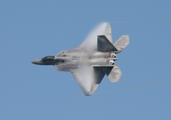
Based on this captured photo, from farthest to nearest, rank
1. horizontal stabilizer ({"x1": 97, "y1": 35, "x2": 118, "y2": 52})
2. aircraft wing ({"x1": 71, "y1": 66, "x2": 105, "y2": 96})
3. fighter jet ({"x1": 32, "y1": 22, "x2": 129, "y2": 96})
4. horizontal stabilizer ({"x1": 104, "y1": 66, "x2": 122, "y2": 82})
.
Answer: aircraft wing ({"x1": 71, "y1": 66, "x2": 105, "y2": 96}), fighter jet ({"x1": 32, "y1": 22, "x2": 129, "y2": 96}), horizontal stabilizer ({"x1": 104, "y1": 66, "x2": 122, "y2": 82}), horizontal stabilizer ({"x1": 97, "y1": 35, "x2": 118, "y2": 52})

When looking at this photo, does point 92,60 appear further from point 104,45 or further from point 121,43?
point 121,43

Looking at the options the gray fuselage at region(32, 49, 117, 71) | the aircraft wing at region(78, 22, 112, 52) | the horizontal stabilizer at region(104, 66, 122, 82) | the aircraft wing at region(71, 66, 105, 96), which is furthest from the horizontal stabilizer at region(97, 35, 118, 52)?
the aircraft wing at region(71, 66, 105, 96)

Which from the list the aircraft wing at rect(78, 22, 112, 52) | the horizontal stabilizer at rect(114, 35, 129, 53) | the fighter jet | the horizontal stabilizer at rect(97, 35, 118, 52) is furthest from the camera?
the aircraft wing at rect(78, 22, 112, 52)

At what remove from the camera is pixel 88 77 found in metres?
71.8

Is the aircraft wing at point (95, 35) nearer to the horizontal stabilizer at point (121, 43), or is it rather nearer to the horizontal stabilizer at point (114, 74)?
the horizontal stabilizer at point (121, 43)

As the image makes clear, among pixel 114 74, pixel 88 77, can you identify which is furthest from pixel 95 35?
pixel 114 74

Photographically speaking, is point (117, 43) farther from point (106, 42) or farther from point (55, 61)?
point (55, 61)

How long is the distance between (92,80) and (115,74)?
279 centimetres

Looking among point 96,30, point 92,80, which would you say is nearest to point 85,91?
point 92,80

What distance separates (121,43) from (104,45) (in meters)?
1.94

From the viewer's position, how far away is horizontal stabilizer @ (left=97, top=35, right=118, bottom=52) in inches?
2749

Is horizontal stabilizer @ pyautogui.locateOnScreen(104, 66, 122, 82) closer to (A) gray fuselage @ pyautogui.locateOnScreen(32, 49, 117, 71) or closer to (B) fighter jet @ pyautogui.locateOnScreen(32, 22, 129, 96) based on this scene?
(B) fighter jet @ pyautogui.locateOnScreen(32, 22, 129, 96)

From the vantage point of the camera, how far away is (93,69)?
7150 centimetres

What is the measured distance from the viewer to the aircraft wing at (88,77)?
235 feet
